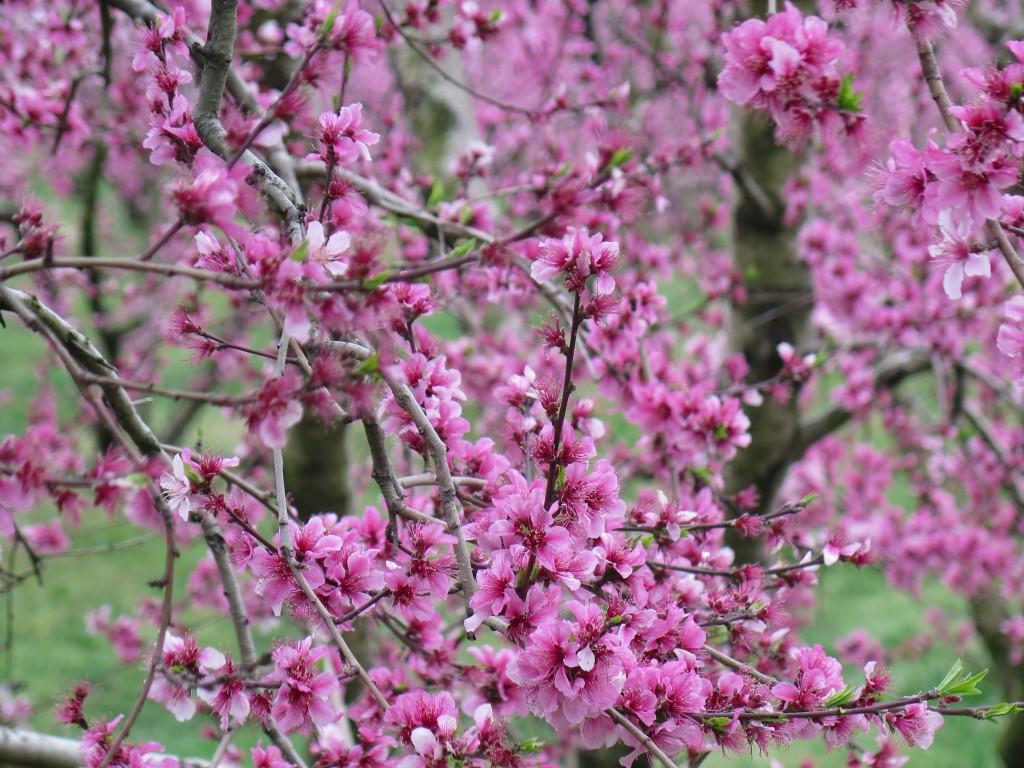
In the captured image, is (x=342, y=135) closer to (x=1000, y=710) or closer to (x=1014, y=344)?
(x=1014, y=344)

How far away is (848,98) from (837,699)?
1.06 metres

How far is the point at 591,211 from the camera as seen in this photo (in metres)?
2.89

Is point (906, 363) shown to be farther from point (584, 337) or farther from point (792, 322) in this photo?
point (584, 337)

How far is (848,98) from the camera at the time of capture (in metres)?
1.46

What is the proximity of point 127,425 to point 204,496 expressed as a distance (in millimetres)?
261

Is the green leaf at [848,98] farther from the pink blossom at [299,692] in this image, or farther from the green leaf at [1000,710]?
the pink blossom at [299,692]

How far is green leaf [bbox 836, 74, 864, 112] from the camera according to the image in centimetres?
145

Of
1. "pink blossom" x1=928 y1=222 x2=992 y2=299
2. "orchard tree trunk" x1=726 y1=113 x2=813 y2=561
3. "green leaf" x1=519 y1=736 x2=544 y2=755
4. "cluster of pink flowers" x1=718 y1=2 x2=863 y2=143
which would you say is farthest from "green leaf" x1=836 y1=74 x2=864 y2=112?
"orchard tree trunk" x1=726 y1=113 x2=813 y2=561

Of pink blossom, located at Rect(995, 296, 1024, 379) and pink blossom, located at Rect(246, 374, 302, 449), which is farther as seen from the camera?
pink blossom, located at Rect(995, 296, 1024, 379)

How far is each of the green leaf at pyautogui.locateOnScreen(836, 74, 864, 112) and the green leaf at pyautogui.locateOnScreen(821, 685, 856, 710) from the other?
1.03m

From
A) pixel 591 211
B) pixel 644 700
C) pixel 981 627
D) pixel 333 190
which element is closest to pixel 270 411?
pixel 333 190

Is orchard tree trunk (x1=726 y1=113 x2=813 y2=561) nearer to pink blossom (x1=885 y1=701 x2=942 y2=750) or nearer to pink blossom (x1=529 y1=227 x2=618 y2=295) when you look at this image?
pink blossom (x1=885 y1=701 x2=942 y2=750)

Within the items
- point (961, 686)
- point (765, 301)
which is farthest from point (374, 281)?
point (765, 301)

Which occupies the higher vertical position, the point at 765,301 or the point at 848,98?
the point at 848,98
